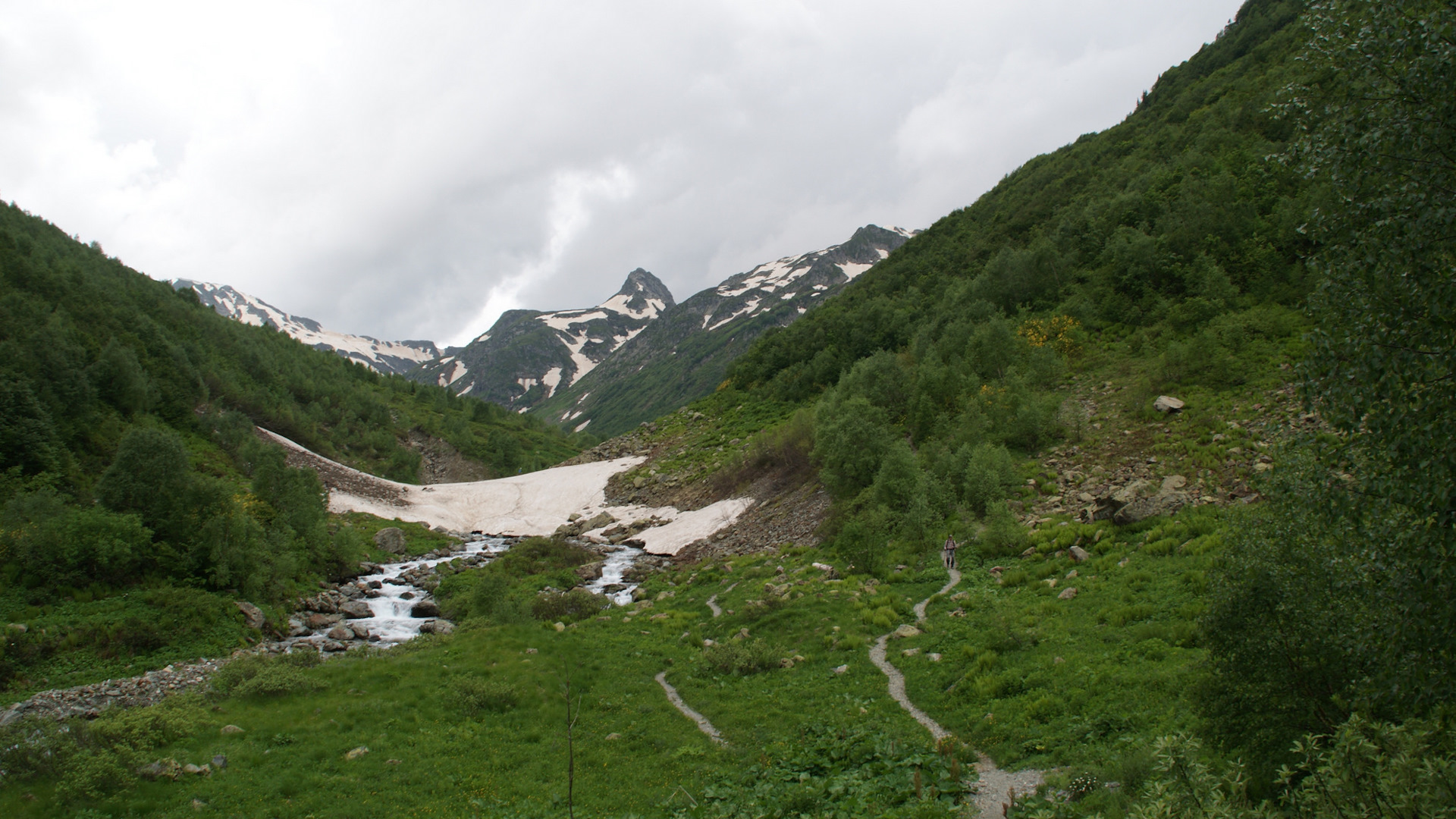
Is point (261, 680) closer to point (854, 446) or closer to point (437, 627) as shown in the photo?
point (437, 627)

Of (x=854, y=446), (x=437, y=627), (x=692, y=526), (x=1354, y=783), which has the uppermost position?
(x=854, y=446)

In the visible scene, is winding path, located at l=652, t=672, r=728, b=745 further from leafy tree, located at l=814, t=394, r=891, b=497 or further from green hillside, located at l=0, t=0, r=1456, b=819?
leafy tree, located at l=814, t=394, r=891, b=497

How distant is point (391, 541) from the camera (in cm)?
4875

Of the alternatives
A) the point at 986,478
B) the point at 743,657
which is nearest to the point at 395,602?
the point at 743,657

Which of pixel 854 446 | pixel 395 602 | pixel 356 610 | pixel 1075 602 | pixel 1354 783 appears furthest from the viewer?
pixel 854 446

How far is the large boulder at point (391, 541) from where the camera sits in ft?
158

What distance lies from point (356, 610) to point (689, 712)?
918 inches

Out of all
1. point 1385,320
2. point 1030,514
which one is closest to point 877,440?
point 1030,514

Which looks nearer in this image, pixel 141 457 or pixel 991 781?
pixel 991 781

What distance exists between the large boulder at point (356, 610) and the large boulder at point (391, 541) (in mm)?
15407

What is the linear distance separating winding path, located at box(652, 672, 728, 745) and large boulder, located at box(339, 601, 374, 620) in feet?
64.8

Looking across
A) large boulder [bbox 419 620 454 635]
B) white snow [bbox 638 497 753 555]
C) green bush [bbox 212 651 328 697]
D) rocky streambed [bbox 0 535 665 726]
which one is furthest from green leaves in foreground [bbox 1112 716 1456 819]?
white snow [bbox 638 497 753 555]

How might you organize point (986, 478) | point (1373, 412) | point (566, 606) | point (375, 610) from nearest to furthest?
1. point (1373, 412)
2. point (986, 478)
3. point (566, 606)
4. point (375, 610)

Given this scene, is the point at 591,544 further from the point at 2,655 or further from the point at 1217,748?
the point at 1217,748
